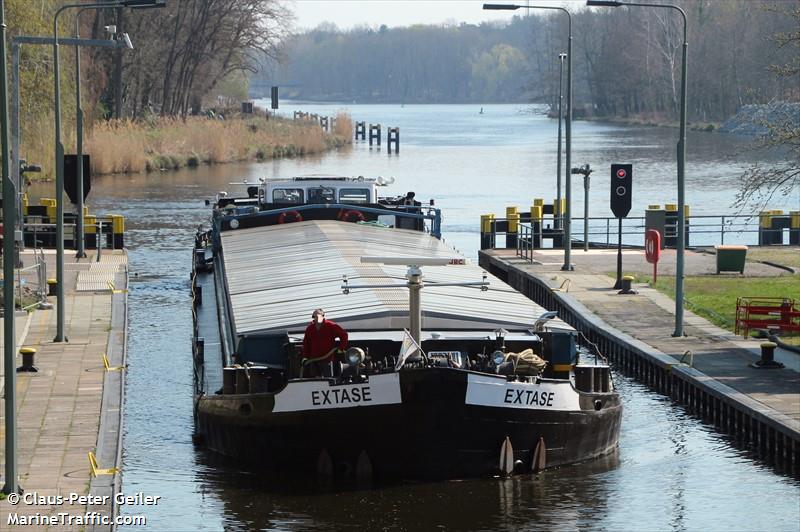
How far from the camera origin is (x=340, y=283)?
2462 centimetres

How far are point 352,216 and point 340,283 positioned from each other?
11187 millimetres

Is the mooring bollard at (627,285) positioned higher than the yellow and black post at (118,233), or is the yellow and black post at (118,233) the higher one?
the yellow and black post at (118,233)

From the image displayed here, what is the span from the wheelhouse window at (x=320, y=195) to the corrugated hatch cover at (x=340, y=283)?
12.2 ft

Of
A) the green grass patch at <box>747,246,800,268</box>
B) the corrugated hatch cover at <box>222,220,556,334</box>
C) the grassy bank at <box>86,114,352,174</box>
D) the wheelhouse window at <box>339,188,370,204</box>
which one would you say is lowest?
the green grass patch at <box>747,246,800,268</box>

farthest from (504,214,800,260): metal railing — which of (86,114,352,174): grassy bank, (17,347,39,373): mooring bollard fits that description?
(86,114,352,174): grassy bank

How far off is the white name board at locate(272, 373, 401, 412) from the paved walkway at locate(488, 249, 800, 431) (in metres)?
6.22

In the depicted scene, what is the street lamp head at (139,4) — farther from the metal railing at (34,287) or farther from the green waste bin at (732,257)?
the green waste bin at (732,257)

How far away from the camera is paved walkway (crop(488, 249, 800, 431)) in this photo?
965 inches

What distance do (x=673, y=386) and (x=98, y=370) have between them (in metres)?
9.78

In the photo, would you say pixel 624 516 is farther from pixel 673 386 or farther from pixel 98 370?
pixel 98 370

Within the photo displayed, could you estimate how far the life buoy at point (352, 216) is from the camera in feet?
117

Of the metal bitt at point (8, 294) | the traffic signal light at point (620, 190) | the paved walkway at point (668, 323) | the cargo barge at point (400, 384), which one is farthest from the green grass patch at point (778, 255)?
the metal bitt at point (8, 294)

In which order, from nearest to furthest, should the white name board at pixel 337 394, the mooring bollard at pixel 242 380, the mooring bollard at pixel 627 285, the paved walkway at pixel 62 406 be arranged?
the paved walkway at pixel 62 406 < the white name board at pixel 337 394 < the mooring bollard at pixel 242 380 < the mooring bollard at pixel 627 285

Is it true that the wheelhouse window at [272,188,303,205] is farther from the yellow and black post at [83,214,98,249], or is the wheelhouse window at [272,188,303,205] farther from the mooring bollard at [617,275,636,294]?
the mooring bollard at [617,275,636,294]
